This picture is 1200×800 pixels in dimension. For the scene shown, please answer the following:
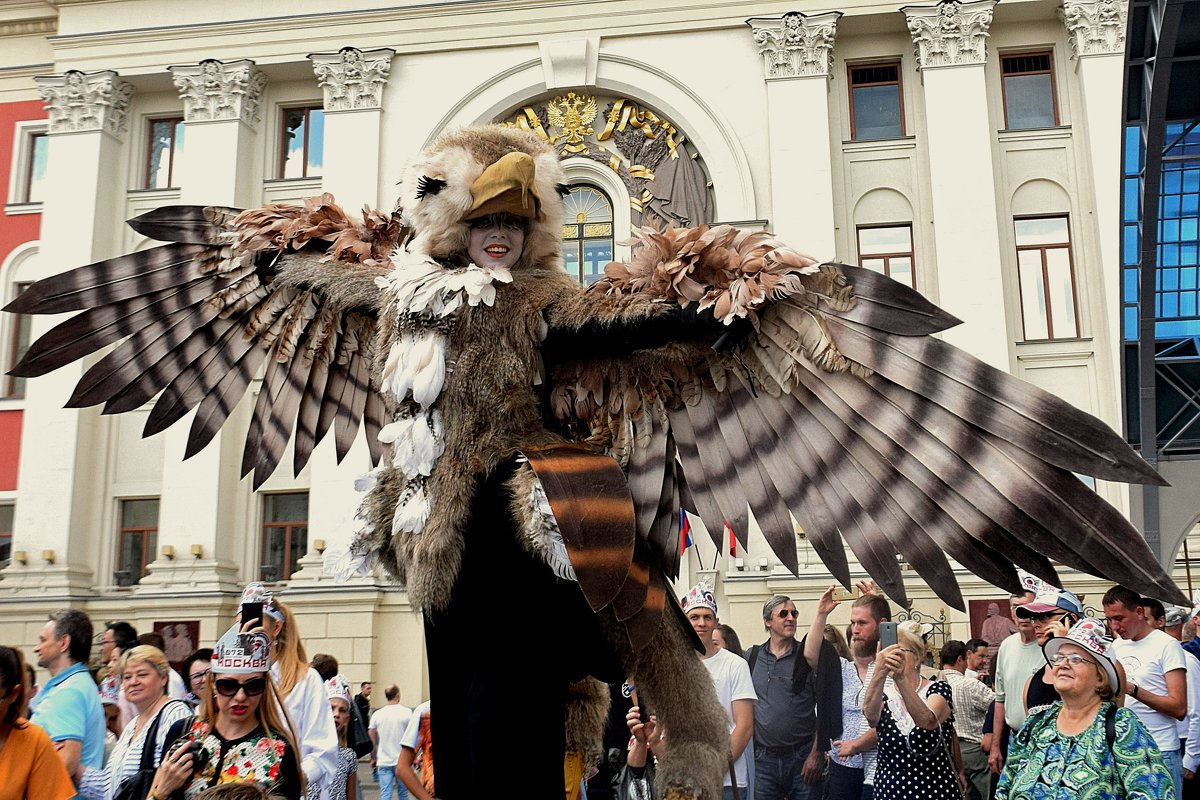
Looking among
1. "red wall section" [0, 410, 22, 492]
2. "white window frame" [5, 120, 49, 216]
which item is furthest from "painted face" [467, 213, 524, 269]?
"white window frame" [5, 120, 49, 216]

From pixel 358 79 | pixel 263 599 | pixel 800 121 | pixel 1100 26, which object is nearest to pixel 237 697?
pixel 263 599

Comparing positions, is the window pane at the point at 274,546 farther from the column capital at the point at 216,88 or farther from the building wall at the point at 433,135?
the column capital at the point at 216,88

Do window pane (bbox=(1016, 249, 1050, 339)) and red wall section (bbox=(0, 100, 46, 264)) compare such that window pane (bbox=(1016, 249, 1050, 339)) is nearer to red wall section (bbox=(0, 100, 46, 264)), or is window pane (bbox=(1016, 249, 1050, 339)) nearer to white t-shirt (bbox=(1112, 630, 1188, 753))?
white t-shirt (bbox=(1112, 630, 1188, 753))

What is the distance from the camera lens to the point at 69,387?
2120 cm

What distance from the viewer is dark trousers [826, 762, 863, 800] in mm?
6422

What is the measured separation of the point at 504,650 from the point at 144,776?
7.91 feet

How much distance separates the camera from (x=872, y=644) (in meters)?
6.46

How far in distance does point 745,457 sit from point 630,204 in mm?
18809

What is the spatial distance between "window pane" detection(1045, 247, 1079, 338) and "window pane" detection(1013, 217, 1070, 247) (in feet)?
0.66

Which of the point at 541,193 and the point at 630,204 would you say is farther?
the point at 630,204

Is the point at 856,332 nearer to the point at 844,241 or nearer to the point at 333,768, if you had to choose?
the point at 333,768

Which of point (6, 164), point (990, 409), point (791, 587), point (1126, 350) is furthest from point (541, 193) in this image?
point (6, 164)

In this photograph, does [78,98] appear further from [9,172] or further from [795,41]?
[795,41]

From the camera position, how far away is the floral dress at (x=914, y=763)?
206 inches
